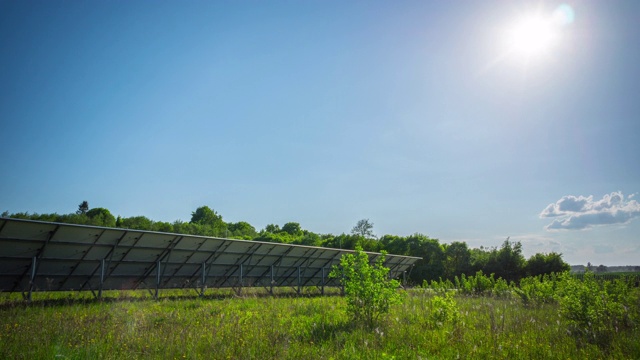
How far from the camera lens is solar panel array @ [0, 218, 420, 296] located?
576 inches

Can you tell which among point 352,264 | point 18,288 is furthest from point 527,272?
point 18,288

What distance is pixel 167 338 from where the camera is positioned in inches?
319

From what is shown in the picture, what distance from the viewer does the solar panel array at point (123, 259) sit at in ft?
48.0

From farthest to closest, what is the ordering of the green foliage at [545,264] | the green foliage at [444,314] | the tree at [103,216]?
1. the tree at [103,216]
2. the green foliage at [545,264]
3. the green foliage at [444,314]

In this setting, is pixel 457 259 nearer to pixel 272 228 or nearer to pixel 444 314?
pixel 444 314

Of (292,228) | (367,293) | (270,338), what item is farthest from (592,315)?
(292,228)

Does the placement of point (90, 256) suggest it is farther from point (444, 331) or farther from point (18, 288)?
point (444, 331)

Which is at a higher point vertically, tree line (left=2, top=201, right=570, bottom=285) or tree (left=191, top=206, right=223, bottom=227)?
tree (left=191, top=206, right=223, bottom=227)

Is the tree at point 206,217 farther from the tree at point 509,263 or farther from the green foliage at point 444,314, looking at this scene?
the green foliage at point 444,314

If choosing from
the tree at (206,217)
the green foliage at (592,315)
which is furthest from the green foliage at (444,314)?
the tree at (206,217)

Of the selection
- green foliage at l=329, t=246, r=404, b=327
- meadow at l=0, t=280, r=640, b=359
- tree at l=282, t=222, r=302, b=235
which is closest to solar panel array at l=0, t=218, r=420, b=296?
meadow at l=0, t=280, r=640, b=359

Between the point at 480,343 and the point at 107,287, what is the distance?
60.4 feet

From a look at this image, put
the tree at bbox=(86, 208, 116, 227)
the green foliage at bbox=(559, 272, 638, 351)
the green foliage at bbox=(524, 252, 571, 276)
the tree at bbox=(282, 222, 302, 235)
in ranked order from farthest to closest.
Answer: the tree at bbox=(282, 222, 302, 235) → the tree at bbox=(86, 208, 116, 227) → the green foliage at bbox=(524, 252, 571, 276) → the green foliage at bbox=(559, 272, 638, 351)

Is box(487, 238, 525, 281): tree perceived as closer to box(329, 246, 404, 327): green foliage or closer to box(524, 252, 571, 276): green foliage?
box(524, 252, 571, 276): green foliage
